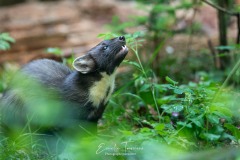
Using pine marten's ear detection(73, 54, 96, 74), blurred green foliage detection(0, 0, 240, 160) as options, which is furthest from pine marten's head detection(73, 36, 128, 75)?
blurred green foliage detection(0, 0, 240, 160)

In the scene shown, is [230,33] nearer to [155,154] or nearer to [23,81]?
[23,81]

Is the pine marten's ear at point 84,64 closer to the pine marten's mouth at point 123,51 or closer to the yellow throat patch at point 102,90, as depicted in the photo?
the yellow throat patch at point 102,90

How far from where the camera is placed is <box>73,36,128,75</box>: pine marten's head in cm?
619

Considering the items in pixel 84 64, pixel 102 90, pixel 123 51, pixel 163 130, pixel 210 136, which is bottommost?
pixel 210 136

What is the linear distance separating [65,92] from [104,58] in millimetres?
714

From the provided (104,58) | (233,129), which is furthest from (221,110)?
(104,58)

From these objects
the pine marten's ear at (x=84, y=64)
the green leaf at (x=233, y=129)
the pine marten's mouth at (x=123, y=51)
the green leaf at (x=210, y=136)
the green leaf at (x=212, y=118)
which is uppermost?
the pine marten's mouth at (x=123, y=51)

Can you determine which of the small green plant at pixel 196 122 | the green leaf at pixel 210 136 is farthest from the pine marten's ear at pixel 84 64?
the green leaf at pixel 210 136

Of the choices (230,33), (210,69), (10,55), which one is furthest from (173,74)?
(10,55)

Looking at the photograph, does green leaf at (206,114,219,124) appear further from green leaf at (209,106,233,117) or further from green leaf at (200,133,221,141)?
green leaf at (200,133,221,141)

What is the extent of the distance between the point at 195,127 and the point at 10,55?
758cm

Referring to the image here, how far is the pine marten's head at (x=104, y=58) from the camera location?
6191 millimetres

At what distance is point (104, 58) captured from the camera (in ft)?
20.7

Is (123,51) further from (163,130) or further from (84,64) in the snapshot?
(163,130)
